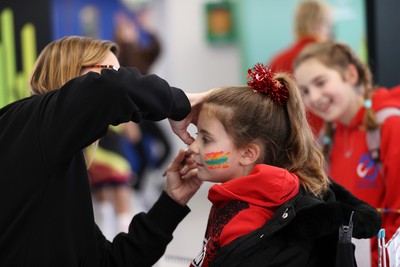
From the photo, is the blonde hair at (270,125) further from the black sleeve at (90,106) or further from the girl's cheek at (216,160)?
the black sleeve at (90,106)

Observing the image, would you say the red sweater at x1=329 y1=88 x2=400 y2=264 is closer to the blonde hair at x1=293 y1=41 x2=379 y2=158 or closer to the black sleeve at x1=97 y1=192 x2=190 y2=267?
the blonde hair at x1=293 y1=41 x2=379 y2=158

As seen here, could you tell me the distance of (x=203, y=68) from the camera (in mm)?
7648

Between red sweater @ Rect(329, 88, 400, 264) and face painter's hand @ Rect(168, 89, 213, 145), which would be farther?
red sweater @ Rect(329, 88, 400, 264)

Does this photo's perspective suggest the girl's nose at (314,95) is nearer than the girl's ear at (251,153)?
No

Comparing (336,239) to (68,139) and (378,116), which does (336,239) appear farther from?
(378,116)

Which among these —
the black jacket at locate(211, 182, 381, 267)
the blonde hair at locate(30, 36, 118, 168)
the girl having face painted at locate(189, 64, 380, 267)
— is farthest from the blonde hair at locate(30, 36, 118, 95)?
the black jacket at locate(211, 182, 381, 267)

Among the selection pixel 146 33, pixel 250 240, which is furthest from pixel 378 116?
pixel 146 33

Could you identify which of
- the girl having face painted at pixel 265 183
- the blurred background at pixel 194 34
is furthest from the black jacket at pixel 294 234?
the blurred background at pixel 194 34

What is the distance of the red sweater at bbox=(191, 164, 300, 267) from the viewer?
6.11 ft

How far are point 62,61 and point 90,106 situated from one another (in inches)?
18.1

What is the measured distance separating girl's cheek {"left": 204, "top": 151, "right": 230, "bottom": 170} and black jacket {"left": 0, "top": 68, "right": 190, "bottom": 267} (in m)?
0.21

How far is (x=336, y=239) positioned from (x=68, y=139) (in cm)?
81

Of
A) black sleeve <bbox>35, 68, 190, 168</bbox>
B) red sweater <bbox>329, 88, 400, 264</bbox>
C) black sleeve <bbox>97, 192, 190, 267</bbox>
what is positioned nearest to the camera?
black sleeve <bbox>35, 68, 190, 168</bbox>

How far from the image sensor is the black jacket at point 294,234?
176 cm
